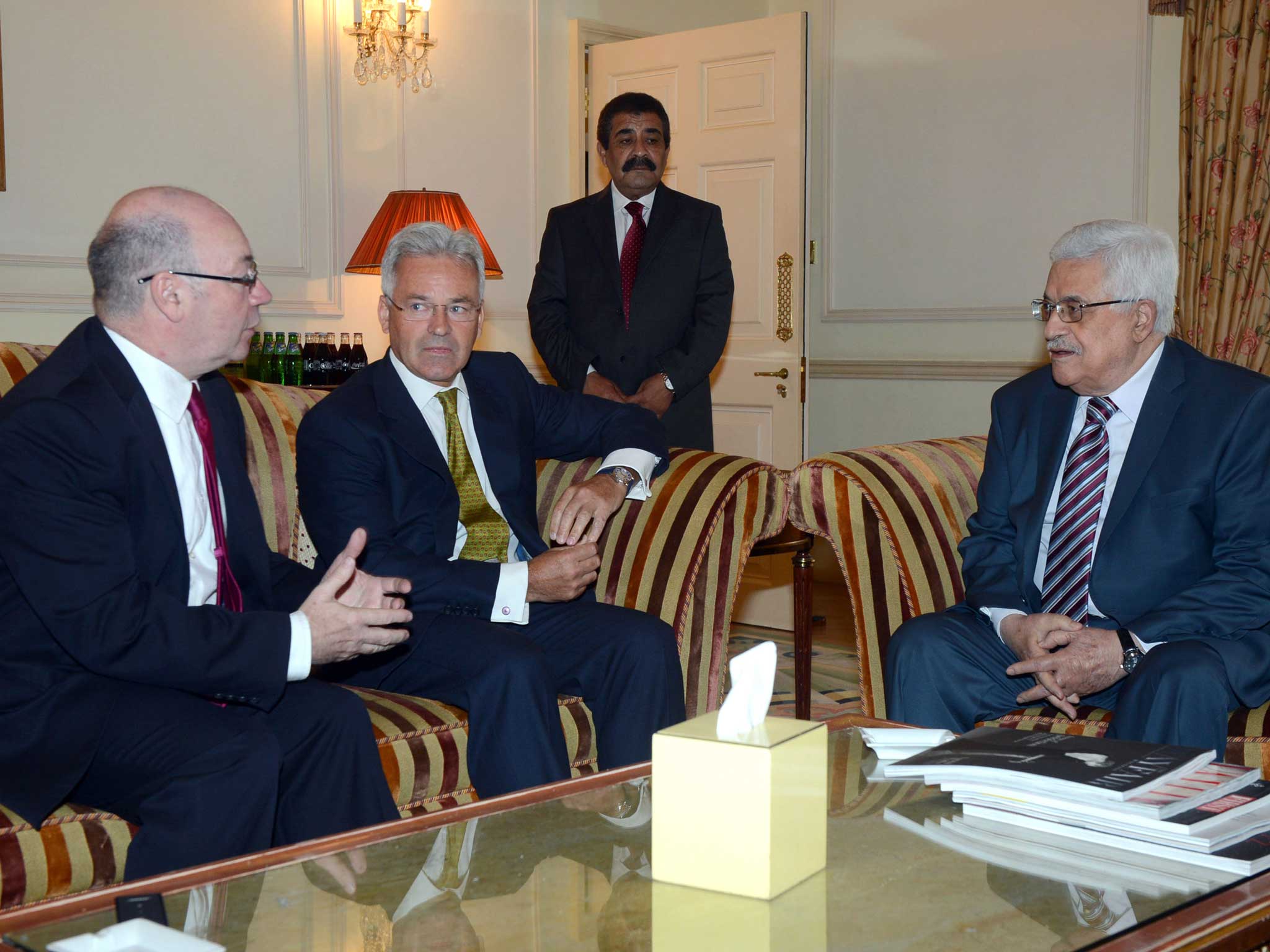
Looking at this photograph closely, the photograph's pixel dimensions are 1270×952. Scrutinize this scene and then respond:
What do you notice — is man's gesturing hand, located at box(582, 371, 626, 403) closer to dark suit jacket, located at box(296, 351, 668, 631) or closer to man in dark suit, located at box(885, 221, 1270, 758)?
dark suit jacket, located at box(296, 351, 668, 631)

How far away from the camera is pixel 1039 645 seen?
2312 millimetres

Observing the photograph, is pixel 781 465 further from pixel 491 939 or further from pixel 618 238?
pixel 491 939

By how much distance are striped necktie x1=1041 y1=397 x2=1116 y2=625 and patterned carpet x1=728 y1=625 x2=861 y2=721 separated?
1.06m

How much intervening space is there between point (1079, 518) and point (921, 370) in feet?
9.72

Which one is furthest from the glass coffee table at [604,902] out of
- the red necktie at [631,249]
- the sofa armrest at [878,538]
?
the red necktie at [631,249]

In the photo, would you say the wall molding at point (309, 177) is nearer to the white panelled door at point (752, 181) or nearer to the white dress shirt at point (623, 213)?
the white dress shirt at point (623, 213)

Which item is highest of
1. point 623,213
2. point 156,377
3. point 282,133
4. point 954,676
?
point 282,133

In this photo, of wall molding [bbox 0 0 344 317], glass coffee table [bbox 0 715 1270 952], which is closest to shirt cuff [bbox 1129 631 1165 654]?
glass coffee table [bbox 0 715 1270 952]

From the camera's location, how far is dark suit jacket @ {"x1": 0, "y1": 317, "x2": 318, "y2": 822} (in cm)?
180

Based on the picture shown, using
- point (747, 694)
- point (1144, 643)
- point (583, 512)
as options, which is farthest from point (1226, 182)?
point (747, 694)

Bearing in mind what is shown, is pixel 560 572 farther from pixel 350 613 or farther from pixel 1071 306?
pixel 1071 306

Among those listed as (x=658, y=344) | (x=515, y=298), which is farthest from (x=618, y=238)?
(x=515, y=298)

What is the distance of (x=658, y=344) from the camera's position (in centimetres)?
401

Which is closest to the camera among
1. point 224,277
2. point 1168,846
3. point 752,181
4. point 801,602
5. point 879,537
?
point 1168,846
